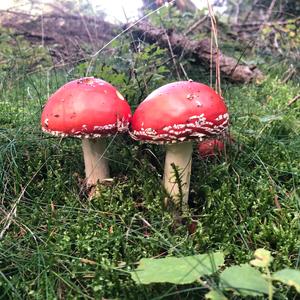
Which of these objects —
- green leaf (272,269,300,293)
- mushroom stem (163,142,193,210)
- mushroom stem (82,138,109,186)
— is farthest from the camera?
mushroom stem (82,138,109,186)

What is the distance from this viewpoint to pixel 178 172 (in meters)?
2.37

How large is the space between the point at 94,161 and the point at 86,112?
1.69 ft

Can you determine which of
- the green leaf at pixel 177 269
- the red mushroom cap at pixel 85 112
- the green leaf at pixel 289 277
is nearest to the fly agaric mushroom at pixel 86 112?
the red mushroom cap at pixel 85 112

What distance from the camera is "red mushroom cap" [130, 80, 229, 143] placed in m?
2.00

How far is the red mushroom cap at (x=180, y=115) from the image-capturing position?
78.7 inches

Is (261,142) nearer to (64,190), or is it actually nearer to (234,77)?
(64,190)

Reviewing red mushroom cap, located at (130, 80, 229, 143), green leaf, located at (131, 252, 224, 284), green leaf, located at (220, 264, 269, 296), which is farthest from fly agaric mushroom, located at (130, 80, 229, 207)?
green leaf, located at (220, 264, 269, 296)

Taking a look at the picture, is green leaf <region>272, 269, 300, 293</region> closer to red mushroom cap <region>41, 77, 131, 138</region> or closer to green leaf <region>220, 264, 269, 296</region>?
green leaf <region>220, 264, 269, 296</region>

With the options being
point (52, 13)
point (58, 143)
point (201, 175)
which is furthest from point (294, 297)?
point (52, 13)

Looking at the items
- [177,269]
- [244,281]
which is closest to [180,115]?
[177,269]

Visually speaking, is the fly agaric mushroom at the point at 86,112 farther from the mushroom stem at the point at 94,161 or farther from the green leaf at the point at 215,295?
the green leaf at the point at 215,295

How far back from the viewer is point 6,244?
6.18 feet

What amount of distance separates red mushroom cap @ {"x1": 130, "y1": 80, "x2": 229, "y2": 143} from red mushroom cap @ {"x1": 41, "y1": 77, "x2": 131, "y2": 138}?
130mm

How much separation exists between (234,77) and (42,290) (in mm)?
3823
